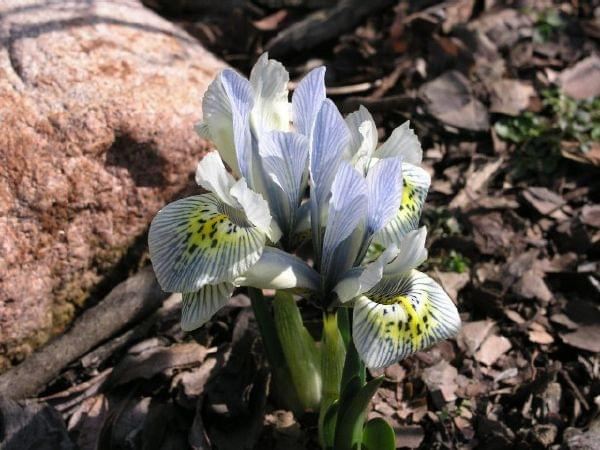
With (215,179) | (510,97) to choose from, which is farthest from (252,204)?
(510,97)

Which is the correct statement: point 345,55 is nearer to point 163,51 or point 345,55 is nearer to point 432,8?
point 432,8

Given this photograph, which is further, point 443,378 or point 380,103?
point 380,103

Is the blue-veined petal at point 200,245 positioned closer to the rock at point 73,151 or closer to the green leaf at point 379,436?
the green leaf at point 379,436

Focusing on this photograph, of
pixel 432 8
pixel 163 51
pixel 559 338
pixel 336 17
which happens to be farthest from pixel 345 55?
pixel 559 338

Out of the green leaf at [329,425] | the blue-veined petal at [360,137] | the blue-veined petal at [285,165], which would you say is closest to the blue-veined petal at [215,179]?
the blue-veined petal at [285,165]

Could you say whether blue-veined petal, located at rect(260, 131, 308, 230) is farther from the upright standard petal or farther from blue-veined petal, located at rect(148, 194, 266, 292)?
blue-veined petal, located at rect(148, 194, 266, 292)

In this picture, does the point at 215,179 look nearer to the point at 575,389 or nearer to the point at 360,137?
the point at 360,137

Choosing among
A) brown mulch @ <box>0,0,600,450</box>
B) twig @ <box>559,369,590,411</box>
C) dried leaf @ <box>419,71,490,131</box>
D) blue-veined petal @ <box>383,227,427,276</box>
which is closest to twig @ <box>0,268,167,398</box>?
brown mulch @ <box>0,0,600,450</box>

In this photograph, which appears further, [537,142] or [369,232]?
[537,142]
